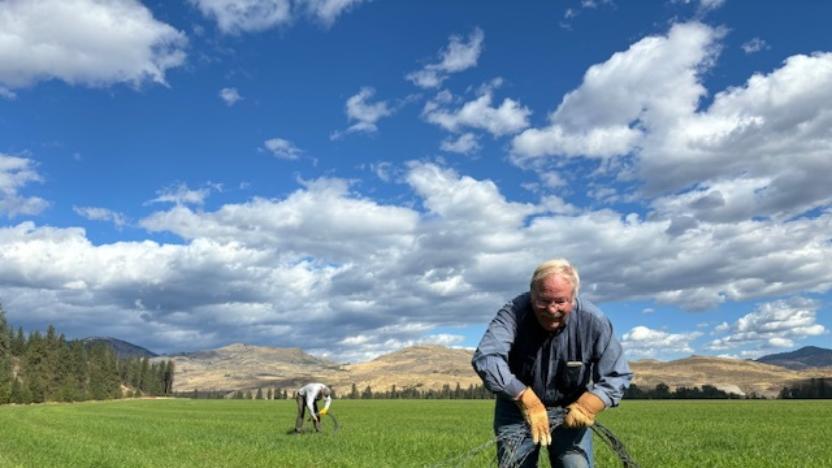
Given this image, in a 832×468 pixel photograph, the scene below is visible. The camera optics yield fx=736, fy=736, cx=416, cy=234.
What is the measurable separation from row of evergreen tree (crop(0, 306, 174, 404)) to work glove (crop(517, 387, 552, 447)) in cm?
12198

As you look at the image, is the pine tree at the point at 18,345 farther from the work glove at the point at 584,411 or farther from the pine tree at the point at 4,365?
the work glove at the point at 584,411

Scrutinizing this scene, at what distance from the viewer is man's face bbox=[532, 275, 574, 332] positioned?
5.61 meters

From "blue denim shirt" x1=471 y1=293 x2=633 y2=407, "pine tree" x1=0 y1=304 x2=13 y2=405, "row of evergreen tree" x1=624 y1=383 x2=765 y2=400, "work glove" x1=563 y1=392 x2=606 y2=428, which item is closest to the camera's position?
"work glove" x1=563 y1=392 x2=606 y2=428

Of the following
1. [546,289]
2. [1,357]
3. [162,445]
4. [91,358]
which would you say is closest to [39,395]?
[1,357]

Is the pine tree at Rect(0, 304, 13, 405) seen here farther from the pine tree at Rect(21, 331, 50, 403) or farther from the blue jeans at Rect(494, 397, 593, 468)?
the blue jeans at Rect(494, 397, 593, 468)

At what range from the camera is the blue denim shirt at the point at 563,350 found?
6.03 metres

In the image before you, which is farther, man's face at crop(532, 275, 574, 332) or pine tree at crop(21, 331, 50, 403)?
pine tree at crop(21, 331, 50, 403)

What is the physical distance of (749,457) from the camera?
58.2 ft

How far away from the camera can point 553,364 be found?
6230 millimetres

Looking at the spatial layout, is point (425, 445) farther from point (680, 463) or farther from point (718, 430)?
point (718, 430)

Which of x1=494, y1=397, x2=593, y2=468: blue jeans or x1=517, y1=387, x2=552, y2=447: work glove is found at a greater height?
x1=517, y1=387, x2=552, y2=447: work glove

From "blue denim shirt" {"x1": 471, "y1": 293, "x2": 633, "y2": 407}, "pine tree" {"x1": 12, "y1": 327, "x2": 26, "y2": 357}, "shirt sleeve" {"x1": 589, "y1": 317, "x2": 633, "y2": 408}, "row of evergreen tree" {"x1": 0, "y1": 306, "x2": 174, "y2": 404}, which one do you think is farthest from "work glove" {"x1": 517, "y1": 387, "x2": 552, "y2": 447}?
"pine tree" {"x1": 12, "y1": 327, "x2": 26, "y2": 357}

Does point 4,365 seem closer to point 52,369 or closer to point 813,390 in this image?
point 52,369

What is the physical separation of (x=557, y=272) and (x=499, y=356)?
836 mm
